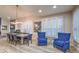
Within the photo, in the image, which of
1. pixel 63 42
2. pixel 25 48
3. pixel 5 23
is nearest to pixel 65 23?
pixel 63 42

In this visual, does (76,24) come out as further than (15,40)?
No

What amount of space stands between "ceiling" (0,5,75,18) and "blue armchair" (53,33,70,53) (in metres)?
0.67

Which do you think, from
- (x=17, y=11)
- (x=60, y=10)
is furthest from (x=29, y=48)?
(x=60, y=10)

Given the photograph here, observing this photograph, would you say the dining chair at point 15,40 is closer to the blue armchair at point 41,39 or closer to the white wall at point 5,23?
the white wall at point 5,23

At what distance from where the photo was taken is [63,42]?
3.06 metres

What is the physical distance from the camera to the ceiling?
2938mm

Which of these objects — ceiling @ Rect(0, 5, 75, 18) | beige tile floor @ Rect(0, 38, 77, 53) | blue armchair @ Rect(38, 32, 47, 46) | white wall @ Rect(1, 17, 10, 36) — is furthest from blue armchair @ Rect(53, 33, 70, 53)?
white wall @ Rect(1, 17, 10, 36)

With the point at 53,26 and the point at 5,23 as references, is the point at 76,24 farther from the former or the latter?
the point at 5,23

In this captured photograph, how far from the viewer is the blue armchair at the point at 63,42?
3.04m

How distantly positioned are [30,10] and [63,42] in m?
1.29

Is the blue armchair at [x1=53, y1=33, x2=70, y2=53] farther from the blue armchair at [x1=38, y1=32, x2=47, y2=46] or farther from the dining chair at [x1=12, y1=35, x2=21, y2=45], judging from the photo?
the dining chair at [x1=12, y1=35, x2=21, y2=45]

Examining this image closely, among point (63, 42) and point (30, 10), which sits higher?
point (30, 10)

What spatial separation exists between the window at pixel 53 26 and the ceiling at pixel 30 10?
20 cm
